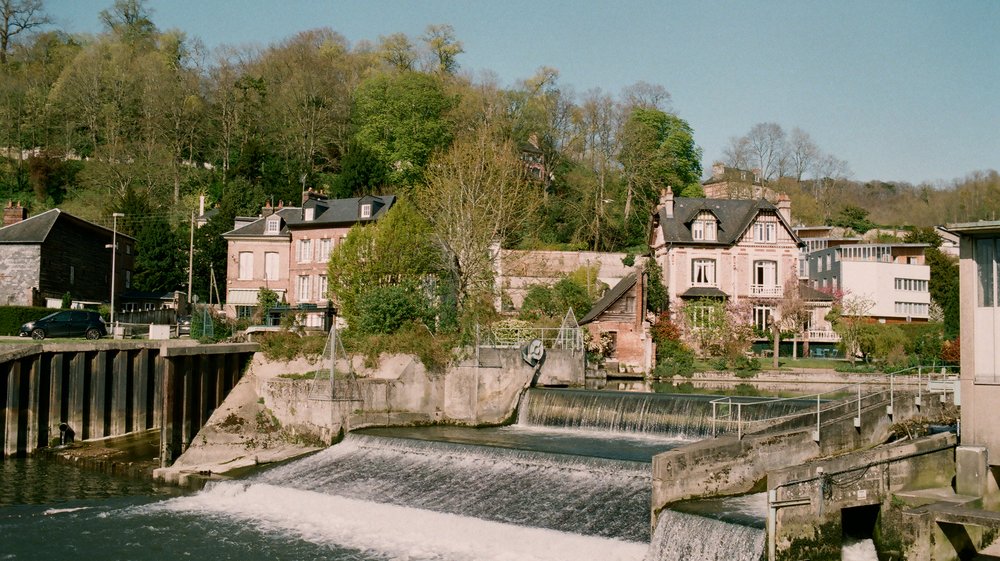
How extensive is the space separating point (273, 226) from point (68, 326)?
20.7 m

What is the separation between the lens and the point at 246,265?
2206 inches

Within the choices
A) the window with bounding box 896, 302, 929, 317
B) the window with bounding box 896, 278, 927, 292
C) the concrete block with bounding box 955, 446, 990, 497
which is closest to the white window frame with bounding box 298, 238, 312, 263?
the window with bounding box 896, 278, 927, 292

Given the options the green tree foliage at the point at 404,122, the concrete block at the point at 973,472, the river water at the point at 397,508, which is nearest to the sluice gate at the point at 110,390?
the river water at the point at 397,508

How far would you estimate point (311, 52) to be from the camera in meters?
84.7

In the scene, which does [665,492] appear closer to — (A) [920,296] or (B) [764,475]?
(B) [764,475]

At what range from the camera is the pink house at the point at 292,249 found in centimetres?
5384

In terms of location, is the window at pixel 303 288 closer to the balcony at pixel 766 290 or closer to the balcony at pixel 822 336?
the balcony at pixel 766 290

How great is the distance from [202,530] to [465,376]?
1156cm

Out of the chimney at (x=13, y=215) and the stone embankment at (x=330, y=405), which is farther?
the chimney at (x=13, y=215)

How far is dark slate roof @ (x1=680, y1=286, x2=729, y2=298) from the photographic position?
54.3 metres

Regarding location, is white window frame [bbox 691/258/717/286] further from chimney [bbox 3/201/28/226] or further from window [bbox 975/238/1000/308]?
chimney [bbox 3/201/28/226]

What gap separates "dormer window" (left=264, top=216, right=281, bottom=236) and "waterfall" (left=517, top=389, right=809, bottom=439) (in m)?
32.0

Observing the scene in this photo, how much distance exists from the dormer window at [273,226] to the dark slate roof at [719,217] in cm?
2579

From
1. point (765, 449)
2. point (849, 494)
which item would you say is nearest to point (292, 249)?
point (765, 449)
